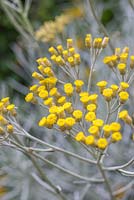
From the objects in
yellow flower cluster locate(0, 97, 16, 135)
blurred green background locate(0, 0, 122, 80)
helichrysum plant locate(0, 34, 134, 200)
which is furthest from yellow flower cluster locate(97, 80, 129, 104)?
blurred green background locate(0, 0, 122, 80)

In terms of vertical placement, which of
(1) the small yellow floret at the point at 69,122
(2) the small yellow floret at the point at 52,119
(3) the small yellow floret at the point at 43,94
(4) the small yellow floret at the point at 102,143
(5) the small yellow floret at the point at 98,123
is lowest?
(4) the small yellow floret at the point at 102,143

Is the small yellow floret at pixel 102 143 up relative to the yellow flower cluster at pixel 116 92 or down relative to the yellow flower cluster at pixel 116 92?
down

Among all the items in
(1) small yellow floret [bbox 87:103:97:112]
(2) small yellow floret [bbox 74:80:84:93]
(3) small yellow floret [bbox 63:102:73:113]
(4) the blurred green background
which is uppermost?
(4) the blurred green background

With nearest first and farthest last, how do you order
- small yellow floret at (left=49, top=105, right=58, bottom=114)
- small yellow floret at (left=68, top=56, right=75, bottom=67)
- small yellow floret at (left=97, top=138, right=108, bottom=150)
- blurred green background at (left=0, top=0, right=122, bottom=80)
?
small yellow floret at (left=97, top=138, right=108, bottom=150) → small yellow floret at (left=49, top=105, right=58, bottom=114) → small yellow floret at (left=68, top=56, right=75, bottom=67) → blurred green background at (left=0, top=0, right=122, bottom=80)

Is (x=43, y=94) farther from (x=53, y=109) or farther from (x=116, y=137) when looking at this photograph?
(x=116, y=137)

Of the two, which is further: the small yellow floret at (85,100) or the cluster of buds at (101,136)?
the small yellow floret at (85,100)

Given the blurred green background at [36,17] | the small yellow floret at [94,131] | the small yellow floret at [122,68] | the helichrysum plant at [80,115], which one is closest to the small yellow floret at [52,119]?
the helichrysum plant at [80,115]

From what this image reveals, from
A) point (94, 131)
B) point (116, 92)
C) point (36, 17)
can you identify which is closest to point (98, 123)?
point (94, 131)

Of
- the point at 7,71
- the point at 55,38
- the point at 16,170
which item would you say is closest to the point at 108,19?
the point at 7,71

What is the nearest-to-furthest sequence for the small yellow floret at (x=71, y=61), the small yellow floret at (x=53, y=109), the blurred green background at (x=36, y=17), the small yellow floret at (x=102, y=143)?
the small yellow floret at (x=102, y=143)
the small yellow floret at (x=53, y=109)
the small yellow floret at (x=71, y=61)
the blurred green background at (x=36, y=17)

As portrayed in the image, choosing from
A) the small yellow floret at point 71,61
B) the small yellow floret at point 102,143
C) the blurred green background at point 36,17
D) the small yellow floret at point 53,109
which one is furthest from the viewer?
the blurred green background at point 36,17

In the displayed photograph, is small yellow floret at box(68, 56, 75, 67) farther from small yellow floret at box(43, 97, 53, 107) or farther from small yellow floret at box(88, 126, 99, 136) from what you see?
small yellow floret at box(88, 126, 99, 136)

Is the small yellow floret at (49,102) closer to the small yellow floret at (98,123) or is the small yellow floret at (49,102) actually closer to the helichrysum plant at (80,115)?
the helichrysum plant at (80,115)
